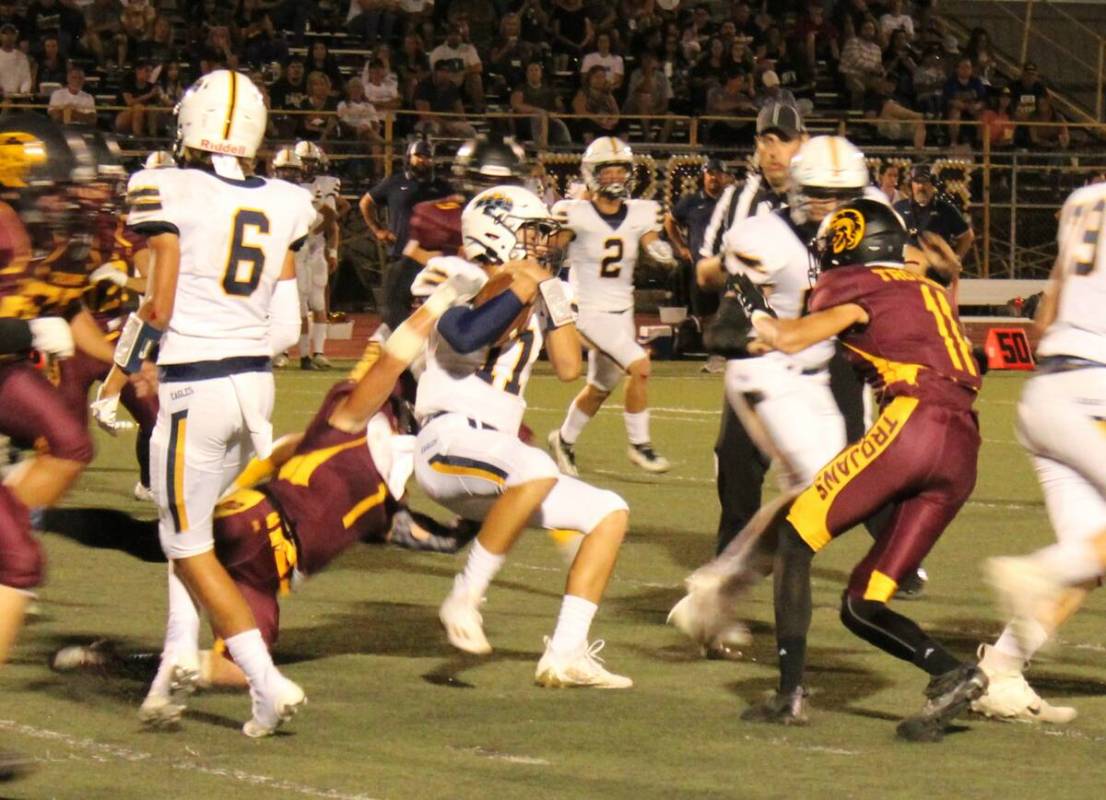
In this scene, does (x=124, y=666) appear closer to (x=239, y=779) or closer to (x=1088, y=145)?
(x=239, y=779)

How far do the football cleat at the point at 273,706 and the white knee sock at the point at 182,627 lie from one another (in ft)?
1.05

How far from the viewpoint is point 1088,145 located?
24.2 meters

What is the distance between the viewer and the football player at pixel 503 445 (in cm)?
616

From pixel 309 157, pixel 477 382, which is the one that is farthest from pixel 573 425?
pixel 309 157

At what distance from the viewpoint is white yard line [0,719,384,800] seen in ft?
16.5

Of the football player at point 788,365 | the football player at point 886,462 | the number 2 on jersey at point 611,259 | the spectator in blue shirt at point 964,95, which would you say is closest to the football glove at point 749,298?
the football player at point 886,462

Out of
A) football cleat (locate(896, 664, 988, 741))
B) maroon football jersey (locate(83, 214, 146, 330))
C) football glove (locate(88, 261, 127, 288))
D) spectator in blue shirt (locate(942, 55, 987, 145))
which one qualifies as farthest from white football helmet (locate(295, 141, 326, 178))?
football cleat (locate(896, 664, 988, 741))

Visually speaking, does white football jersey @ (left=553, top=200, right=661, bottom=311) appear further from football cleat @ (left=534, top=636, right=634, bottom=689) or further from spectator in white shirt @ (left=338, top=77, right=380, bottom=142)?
spectator in white shirt @ (left=338, top=77, right=380, bottom=142)

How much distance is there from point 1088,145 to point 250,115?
19.9 metres

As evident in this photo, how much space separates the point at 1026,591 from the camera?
5.78 meters

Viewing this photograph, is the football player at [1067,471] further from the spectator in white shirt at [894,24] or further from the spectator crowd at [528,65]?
the spectator in white shirt at [894,24]

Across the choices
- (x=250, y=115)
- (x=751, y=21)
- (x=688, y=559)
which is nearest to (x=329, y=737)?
(x=250, y=115)

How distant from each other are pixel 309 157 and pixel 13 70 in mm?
4457

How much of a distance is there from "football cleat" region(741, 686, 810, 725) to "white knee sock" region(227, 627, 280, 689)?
1.37 m
